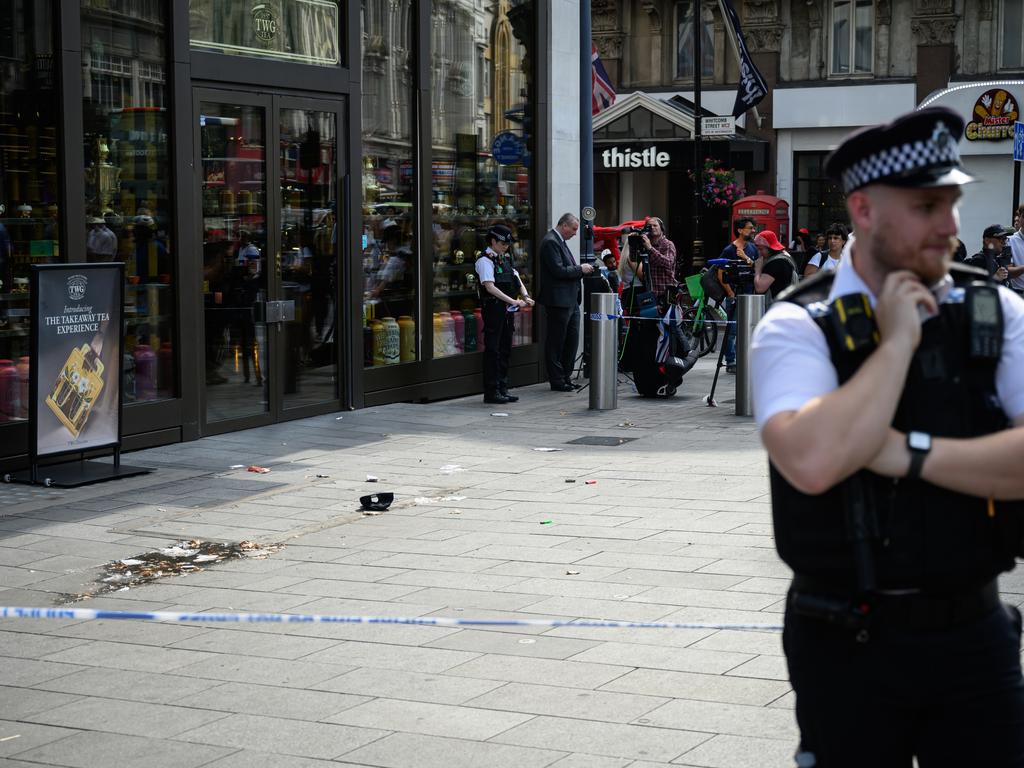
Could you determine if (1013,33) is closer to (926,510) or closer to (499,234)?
(499,234)

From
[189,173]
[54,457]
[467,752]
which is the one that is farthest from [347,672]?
[189,173]

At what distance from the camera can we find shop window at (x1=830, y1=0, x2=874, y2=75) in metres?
34.9

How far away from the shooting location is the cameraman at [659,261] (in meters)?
16.8

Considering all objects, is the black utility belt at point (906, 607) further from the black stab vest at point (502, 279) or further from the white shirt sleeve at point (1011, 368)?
the black stab vest at point (502, 279)

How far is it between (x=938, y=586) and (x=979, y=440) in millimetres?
275

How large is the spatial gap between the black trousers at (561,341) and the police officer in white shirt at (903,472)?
43.4 ft

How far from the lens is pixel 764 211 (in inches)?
1315

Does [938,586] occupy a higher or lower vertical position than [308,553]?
higher

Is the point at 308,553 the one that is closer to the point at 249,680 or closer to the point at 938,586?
the point at 249,680

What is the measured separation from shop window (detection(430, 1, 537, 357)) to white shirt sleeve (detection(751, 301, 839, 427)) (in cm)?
1242

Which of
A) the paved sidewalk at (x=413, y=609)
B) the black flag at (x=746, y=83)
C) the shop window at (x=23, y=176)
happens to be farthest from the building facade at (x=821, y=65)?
the shop window at (x=23, y=176)

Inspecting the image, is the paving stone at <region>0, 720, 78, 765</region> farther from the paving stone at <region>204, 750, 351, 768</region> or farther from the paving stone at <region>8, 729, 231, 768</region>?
the paving stone at <region>204, 750, 351, 768</region>

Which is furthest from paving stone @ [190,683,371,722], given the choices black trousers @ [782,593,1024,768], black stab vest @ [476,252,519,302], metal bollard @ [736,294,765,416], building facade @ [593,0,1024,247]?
building facade @ [593,0,1024,247]

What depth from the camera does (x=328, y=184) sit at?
1366 centimetres
